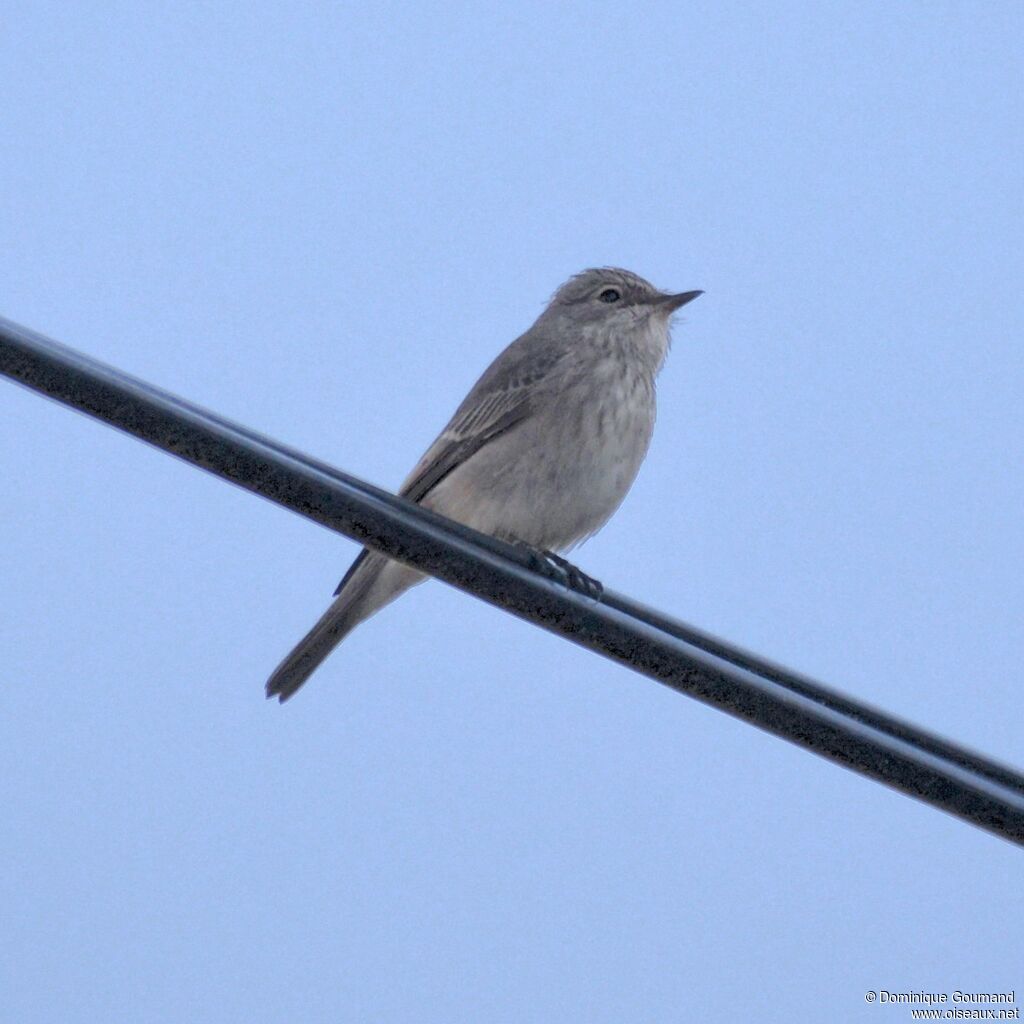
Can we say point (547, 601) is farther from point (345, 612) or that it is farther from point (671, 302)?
point (671, 302)

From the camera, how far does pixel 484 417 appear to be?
7293 mm

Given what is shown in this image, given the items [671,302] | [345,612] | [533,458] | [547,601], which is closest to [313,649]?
[345,612]

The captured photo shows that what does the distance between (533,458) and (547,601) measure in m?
3.05

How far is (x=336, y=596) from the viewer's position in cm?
696

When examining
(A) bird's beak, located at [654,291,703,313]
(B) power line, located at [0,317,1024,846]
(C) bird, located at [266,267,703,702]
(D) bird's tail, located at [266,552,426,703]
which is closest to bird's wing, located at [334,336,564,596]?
(C) bird, located at [266,267,703,702]

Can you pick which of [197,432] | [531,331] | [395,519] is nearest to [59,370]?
[197,432]

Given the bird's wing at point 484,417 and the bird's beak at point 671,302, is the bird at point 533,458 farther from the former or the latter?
the bird's beak at point 671,302

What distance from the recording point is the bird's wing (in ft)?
23.6

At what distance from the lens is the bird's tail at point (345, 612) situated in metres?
6.82

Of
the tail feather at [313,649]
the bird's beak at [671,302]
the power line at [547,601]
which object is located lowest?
the power line at [547,601]

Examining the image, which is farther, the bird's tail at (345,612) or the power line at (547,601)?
the bird's tail at (345,612)

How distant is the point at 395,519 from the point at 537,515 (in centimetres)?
312

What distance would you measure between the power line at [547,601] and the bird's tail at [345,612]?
288 cm

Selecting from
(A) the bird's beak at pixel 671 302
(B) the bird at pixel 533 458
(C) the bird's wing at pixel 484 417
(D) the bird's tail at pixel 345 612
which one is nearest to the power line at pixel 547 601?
(B) the bird at pixel 533 458
